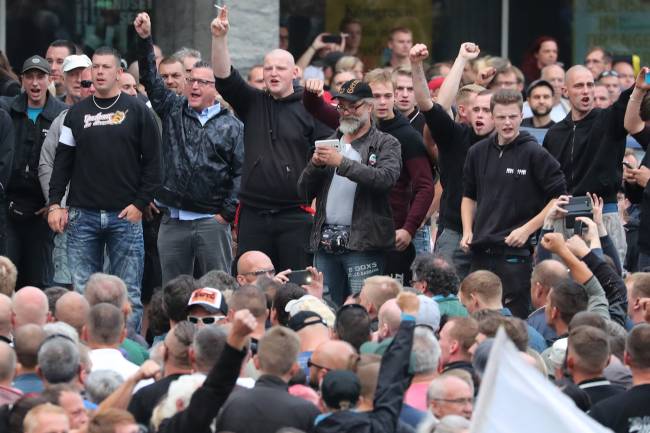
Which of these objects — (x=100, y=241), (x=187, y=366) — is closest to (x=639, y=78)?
(x=100, y=241)

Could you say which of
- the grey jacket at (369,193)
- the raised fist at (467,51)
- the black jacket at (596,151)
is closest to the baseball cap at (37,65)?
the grey jacket at (369,193)

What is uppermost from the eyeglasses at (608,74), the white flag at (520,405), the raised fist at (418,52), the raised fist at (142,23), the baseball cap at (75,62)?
the raised fist at (142,23)

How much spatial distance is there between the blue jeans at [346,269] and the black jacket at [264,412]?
3673mm

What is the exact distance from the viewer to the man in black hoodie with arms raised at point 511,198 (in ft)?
35.0

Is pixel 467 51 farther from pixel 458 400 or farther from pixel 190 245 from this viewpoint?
pixel 458 400

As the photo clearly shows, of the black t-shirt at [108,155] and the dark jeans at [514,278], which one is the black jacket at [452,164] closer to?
the dark jeans at [514,278]

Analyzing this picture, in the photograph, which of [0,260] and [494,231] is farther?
[494,231]

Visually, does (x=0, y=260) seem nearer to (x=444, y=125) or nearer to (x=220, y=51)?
(x=220, y=51)

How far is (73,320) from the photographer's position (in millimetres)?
8422

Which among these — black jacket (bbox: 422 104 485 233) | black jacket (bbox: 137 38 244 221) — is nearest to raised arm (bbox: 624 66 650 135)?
black jacket (bbox: 422 104 485 233)

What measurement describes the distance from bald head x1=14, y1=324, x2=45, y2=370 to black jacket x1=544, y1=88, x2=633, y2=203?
479 centimetres

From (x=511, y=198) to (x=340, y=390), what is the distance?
4164 mm

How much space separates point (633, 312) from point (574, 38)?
10203 mm

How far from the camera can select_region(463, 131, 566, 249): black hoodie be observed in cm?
1070
